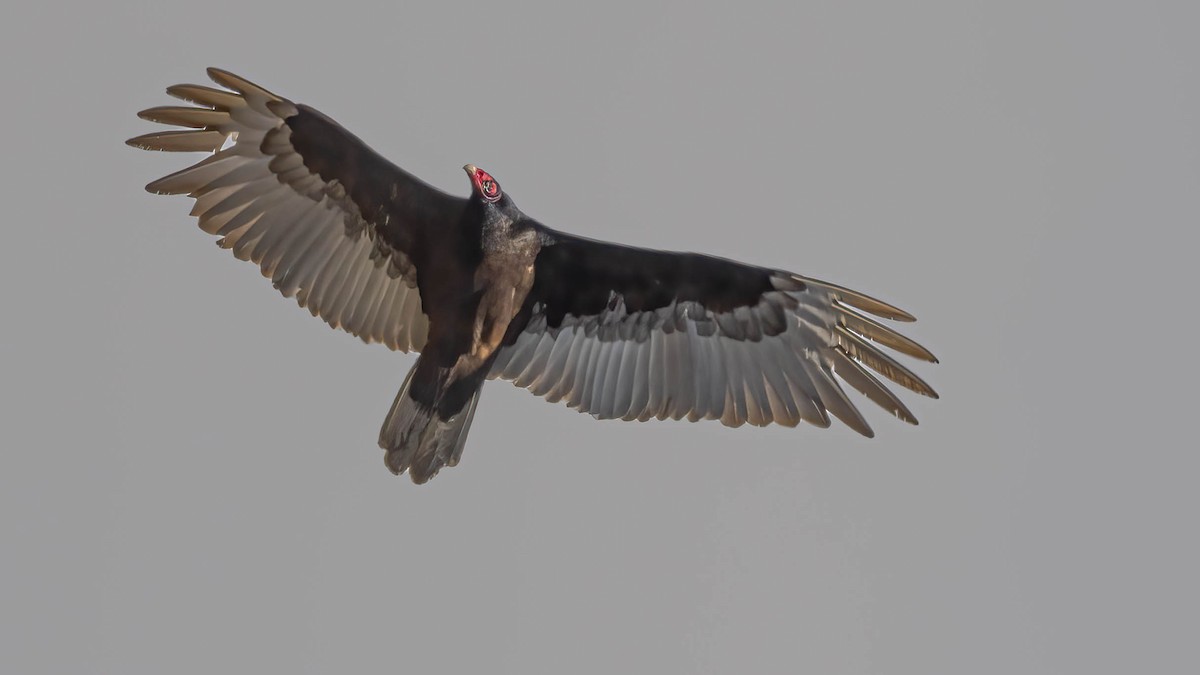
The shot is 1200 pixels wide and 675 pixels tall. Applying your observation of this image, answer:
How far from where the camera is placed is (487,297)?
40.7 feet

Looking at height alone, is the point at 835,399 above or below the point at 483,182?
below

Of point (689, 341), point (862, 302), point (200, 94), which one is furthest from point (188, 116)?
point (862, 302)

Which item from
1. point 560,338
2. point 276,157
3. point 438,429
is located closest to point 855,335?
point 560,338

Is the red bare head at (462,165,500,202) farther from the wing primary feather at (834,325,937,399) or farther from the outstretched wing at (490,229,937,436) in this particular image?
the wing primary feather at (834,325,937,399)

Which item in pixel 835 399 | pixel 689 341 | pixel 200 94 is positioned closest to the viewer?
pixel 200 94

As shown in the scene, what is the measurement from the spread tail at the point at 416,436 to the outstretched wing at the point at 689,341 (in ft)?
2.79

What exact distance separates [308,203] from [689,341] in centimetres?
292

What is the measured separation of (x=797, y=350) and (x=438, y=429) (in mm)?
2662

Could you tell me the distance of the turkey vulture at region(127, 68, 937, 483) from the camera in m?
12.3

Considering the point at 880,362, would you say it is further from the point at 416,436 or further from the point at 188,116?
the point at 188,116

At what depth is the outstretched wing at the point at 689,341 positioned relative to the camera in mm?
12844

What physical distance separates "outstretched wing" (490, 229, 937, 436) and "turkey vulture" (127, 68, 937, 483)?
1cm

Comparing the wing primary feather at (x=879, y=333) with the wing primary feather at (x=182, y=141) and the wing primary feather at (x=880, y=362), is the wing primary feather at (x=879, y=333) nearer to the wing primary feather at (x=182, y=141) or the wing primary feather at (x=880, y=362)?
the wing primary feather at (x=880, y=362)

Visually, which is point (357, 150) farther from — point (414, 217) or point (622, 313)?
point (622, 313)
